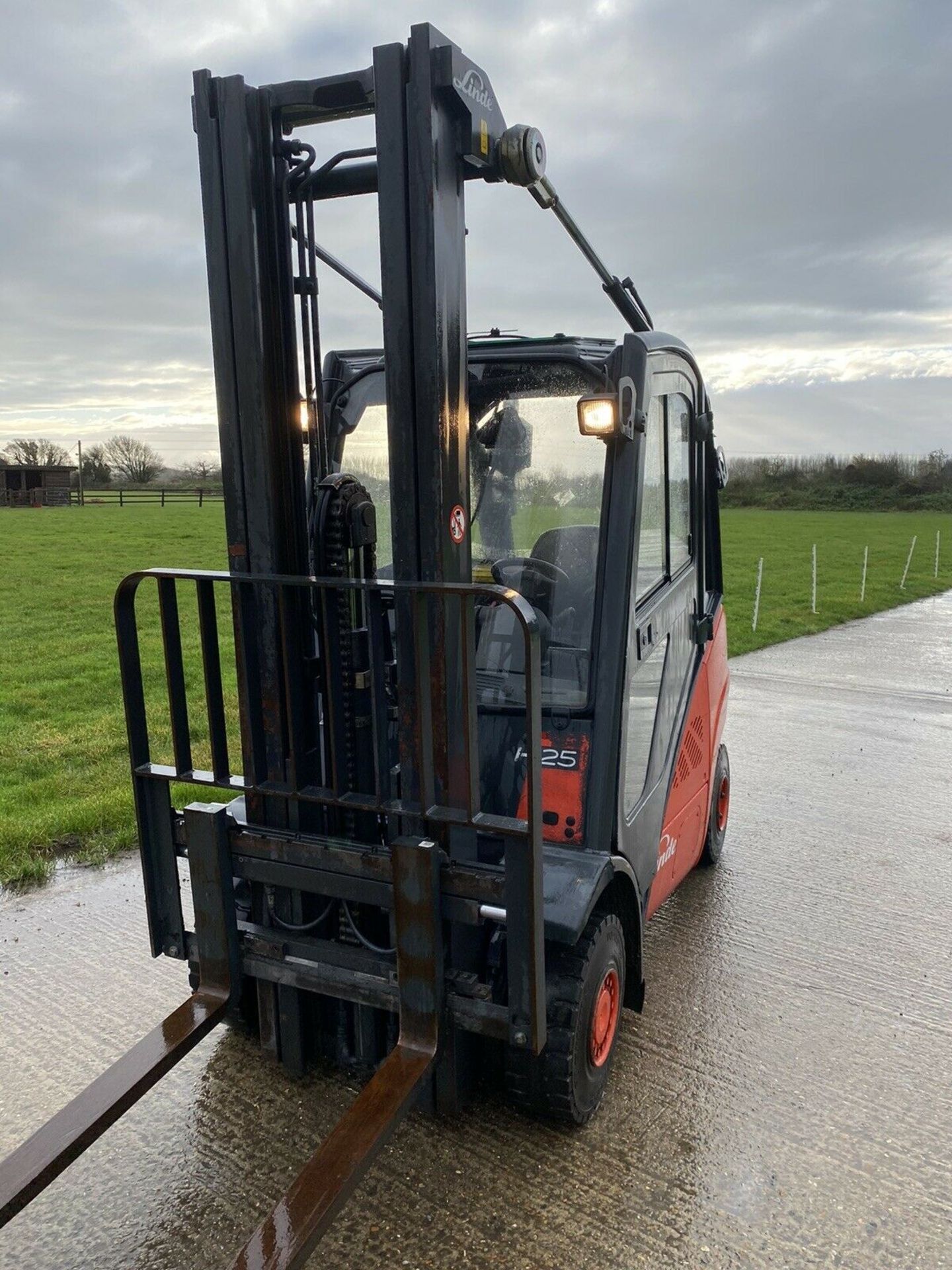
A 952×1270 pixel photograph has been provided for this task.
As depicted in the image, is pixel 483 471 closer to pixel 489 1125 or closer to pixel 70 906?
pixel 489 1125

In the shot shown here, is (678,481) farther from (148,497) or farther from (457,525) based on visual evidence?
(148,497)

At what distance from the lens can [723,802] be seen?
541 cm

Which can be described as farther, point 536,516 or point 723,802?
point 723,802

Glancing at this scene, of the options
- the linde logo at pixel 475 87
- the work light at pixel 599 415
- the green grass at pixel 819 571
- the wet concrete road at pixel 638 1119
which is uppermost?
the linde logo at pixel 475 87

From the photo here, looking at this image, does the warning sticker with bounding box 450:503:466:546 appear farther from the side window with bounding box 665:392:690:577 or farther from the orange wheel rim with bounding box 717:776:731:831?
the orange wheel rim with bounding box 717:776:731:831

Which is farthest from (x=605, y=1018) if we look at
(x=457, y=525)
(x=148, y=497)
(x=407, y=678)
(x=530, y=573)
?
(x=148, y=497)

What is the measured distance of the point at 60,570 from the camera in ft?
66.0

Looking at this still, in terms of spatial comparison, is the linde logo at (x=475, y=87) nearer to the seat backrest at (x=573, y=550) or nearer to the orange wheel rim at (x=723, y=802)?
the seat backrest at (x=573, y=550)

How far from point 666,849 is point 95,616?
495 inches

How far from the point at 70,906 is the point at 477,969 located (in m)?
2.60

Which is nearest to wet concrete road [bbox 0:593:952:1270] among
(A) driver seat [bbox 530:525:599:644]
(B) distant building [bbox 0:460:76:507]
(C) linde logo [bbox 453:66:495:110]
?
(A) driver seat [bbox 530:525:599:644]

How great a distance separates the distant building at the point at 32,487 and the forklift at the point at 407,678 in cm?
→ 5067

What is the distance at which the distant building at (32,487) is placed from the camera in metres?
49.2

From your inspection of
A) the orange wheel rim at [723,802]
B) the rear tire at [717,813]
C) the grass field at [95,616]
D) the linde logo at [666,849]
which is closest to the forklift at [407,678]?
the linde logo at [666,849]
